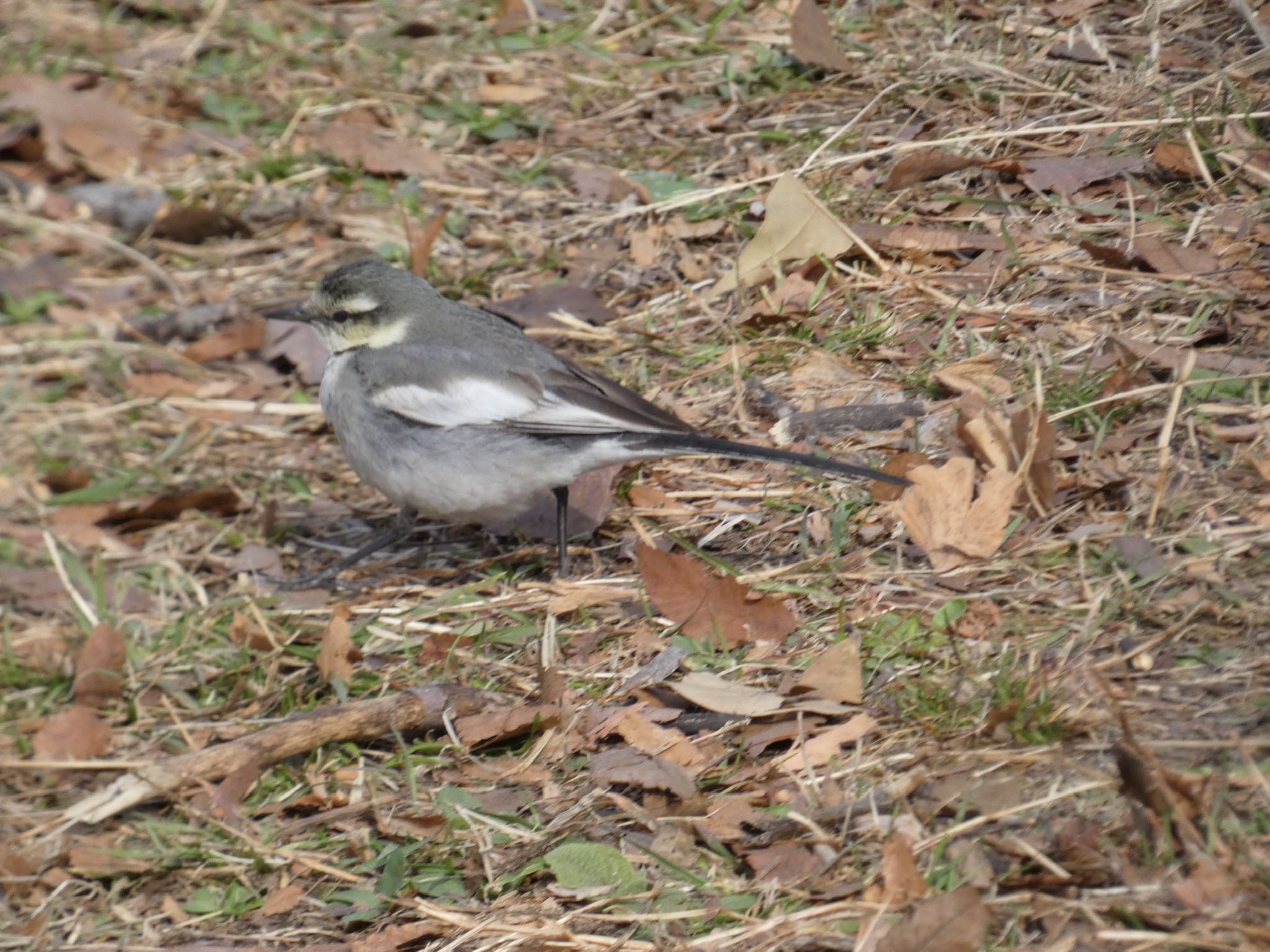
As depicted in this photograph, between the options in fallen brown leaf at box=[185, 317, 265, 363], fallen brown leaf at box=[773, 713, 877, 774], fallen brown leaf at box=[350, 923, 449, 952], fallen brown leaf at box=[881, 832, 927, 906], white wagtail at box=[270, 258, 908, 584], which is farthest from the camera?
fallen brown leaf at box=[185, 317, 265, 363]

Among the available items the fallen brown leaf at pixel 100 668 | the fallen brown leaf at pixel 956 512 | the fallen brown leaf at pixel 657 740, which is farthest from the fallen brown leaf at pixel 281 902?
the fallen brown leaf at pixel 956 512

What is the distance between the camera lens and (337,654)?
16.3ft

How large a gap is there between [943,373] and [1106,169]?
4.11ft

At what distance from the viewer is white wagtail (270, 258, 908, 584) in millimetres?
5219

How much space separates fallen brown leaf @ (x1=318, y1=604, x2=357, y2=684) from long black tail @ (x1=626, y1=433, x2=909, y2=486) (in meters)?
1.27

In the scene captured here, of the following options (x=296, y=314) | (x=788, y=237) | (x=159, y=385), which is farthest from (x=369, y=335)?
(x=788, y=237)

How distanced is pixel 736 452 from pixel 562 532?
98cm

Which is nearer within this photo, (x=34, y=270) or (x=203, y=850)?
(x=203, y=850)

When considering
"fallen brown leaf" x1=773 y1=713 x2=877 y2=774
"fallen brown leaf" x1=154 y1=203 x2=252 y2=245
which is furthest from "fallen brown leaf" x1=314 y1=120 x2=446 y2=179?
"fallen brown leaf" x1=773 y1=713 x2=877 y2=774

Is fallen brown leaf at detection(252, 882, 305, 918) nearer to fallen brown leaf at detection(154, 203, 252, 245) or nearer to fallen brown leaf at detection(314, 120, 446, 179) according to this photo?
fallen brown leaf at detection(314, 120, 446, 179)

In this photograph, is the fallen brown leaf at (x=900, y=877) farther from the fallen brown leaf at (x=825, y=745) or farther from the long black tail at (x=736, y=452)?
the long black tail at (x=736, y=452)

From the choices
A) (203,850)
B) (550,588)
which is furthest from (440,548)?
(203,850)

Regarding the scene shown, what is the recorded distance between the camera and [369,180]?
7.64 meters

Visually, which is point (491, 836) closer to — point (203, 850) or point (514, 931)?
point (514, 931)
